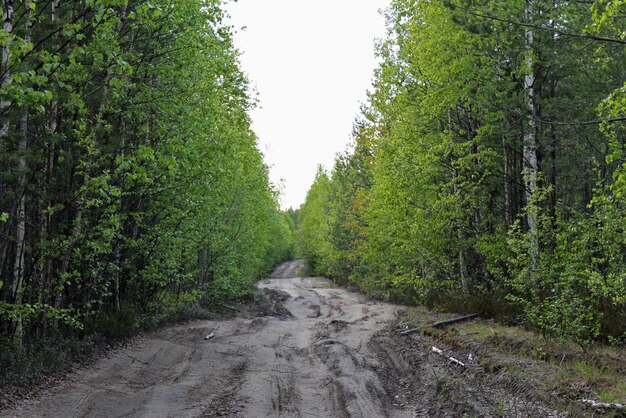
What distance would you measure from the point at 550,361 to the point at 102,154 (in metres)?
10.3

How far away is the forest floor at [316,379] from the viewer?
25.5 feet

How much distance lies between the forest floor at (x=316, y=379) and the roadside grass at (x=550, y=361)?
0.14 feet

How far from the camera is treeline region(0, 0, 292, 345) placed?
339 inches

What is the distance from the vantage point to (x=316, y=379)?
10.0 m

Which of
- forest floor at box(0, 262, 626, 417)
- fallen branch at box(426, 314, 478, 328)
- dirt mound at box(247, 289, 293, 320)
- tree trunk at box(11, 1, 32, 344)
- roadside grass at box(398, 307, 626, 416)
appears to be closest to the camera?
roadside grass at box(398, 307, 626, 416)

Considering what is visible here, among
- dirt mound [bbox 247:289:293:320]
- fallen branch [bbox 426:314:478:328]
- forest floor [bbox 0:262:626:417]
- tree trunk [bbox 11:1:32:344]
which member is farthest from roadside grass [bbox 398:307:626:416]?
dirt mound [bbox 247:289:293:320]

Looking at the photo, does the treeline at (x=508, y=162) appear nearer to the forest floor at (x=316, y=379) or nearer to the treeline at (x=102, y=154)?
the forest floor at (x=316, y=379)

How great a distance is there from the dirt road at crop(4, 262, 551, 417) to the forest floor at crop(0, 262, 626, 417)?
0.07ft

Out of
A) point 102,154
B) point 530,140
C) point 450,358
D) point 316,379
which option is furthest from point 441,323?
point 102,154

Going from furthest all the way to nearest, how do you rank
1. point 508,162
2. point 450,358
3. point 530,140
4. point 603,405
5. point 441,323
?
point 508,162 → point 441,323 → point 530,140 → point 450,358 → point 603,405

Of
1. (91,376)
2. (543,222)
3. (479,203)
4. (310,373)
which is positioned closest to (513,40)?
(543,222)

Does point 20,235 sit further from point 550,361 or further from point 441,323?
point 441,323

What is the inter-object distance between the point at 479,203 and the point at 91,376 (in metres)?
12.4

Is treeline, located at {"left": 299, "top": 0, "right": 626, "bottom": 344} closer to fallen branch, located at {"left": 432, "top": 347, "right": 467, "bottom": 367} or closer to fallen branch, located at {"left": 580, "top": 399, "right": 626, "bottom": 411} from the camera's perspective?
fallen branch, located at {"left": 432, "top": 347, "right": 467, "bottom": 367}
